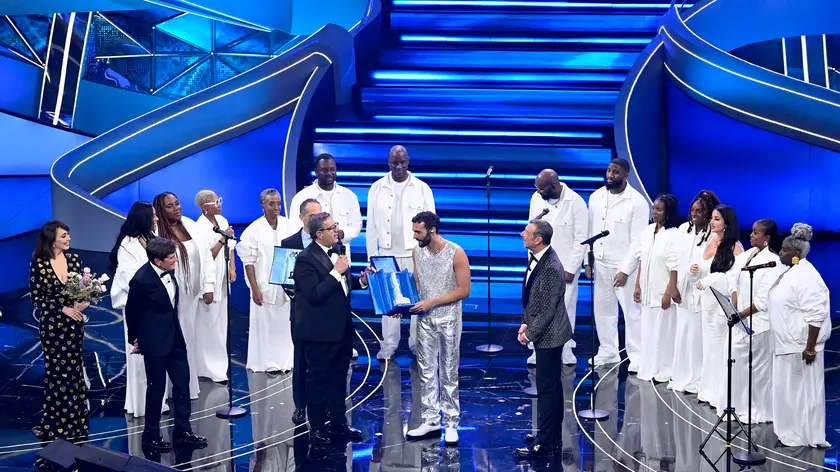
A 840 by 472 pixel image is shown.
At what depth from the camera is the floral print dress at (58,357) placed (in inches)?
277

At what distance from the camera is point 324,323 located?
22.7ft

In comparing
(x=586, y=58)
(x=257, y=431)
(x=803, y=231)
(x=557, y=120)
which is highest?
(x=586, y=58)

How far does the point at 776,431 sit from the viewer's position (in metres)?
6.98

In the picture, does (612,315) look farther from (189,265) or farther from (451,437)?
(189,265)

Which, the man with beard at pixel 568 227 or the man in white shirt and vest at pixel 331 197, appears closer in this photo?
the man with beard at pixel 568 227

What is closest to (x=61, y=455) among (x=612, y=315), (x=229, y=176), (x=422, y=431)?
(x=422, y=431)

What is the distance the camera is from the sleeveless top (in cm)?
697

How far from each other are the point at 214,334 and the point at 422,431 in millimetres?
2590

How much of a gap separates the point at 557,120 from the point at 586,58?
1.62m

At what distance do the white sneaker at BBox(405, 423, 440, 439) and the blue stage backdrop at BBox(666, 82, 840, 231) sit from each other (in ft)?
23.0

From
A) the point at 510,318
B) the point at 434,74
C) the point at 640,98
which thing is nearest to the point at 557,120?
the point at 640,98

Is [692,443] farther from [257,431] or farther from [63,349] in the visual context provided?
[63,349]

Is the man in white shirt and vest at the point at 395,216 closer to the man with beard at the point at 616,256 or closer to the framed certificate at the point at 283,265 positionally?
the man with beard at the point at 616,256

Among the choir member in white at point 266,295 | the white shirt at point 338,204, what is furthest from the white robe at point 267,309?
the white shirt at point 338,204
